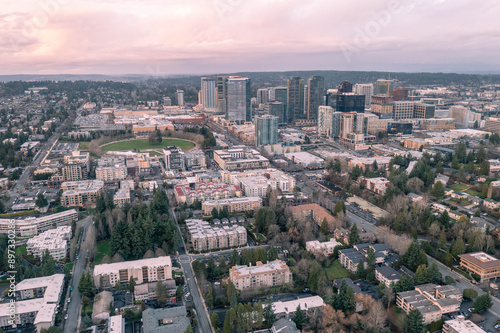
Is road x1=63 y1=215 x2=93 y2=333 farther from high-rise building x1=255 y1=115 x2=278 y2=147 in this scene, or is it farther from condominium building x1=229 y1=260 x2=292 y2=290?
high-rise building x1=255 y1=115 x2=278 y2=147

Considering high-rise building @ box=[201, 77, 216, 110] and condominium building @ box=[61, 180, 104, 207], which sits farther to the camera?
high-rise building @ box=[201, 77, 216, 110]

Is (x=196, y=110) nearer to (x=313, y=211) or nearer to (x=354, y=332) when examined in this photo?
(x=313, y=211)

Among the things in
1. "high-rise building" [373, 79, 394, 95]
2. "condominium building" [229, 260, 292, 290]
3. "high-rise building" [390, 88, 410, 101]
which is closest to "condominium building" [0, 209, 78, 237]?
"condominium building" [229, 260, 292, 290]

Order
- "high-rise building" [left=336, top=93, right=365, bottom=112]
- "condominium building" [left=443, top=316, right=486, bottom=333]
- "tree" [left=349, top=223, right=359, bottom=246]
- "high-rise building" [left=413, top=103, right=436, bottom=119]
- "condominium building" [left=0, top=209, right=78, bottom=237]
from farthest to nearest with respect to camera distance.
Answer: "high-rise building" [left=413, top=103, right=436, bottom=119], "high-rise building" [left=336, top=93, right=365, bottom=112], "condominium building" [left=0, top=209, right=78, bottom=237], "tree" [left=349, top=223, right=359, bottom=246], "condominium building" [left=443, top=316, right=486, bottom=333]

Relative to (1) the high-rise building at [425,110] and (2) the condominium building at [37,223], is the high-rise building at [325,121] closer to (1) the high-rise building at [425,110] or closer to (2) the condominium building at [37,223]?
(1) the high-rise building at [425,110]

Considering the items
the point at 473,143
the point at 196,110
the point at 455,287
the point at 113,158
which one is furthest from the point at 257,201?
the point at 196,110

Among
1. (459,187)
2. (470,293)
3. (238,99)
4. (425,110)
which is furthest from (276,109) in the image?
(470,293)

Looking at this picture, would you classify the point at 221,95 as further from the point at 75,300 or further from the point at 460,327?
the point at 460,327

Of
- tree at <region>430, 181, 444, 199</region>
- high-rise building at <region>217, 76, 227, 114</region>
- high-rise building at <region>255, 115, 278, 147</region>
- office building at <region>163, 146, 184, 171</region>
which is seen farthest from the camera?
high-rise building at <region>217, 76, 227, 114</region>

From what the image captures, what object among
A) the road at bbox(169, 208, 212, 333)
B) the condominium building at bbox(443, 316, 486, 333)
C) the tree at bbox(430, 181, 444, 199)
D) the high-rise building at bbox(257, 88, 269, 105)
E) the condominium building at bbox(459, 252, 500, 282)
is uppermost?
the high-rise building at bbox(257, 88, 269, 105)
